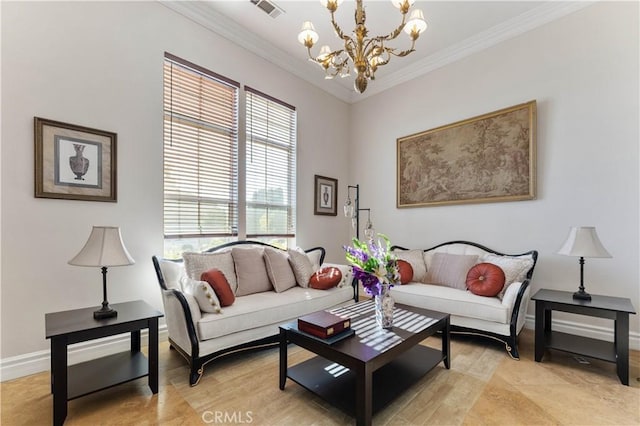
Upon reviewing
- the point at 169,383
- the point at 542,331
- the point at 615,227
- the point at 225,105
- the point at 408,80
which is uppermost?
the point at 408,80

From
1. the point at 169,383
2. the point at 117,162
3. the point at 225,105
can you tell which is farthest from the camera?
the point at 225,105

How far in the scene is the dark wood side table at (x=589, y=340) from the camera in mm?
2170

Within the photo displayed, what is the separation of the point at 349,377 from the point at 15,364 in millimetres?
2477

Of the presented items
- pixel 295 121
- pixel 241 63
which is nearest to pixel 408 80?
pixel 295 121

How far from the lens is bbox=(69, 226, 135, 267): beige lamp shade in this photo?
2.00 metres

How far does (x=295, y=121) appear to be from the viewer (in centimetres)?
428

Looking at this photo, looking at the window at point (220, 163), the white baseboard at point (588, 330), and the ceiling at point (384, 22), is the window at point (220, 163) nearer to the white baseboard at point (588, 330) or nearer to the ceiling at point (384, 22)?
the ceiling at point (384, 22)

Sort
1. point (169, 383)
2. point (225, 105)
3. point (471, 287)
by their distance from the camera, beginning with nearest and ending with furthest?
point (169, 383) < point (471, 287) < point (225, 105)

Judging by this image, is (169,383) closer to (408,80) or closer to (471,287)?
(471,287)

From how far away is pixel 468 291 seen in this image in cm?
308

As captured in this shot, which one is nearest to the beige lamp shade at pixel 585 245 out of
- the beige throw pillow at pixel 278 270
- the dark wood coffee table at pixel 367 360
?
the dark wood coffee table at pixel 367 360

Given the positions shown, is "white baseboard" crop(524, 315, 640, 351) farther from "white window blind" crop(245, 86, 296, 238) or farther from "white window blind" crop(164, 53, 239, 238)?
"white window blind" crop(164, 53, 239, 238)

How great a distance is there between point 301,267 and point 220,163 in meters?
1.54

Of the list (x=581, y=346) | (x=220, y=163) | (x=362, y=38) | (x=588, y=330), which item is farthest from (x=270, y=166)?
(x=588, y=330)
